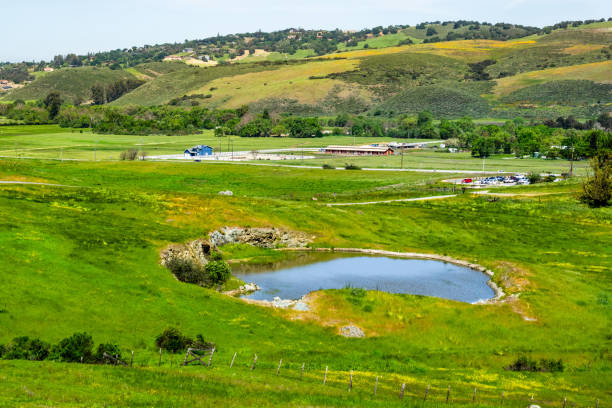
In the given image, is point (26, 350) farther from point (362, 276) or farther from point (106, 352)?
point (362, 276)

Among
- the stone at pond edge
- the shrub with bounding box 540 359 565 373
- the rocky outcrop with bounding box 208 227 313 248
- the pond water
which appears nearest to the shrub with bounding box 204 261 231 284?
the pond water

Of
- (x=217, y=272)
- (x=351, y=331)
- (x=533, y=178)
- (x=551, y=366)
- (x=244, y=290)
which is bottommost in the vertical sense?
(x=551, y=366)

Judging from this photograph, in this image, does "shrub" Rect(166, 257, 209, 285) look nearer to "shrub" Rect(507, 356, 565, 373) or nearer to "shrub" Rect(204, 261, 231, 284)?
"shrub" Rect(204, 261, 231, 284)

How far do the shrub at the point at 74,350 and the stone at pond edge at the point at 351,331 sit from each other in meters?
23.7

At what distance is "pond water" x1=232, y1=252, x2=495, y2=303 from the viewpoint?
74.6 meters

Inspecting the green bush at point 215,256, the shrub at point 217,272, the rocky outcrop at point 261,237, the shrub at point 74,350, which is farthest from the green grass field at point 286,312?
the shrub at point 217,272

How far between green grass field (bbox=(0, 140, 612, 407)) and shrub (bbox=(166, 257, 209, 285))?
2207mm

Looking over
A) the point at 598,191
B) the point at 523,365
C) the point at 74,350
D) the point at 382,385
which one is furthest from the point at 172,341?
the point at 598,191

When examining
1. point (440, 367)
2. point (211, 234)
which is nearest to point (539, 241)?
point (211, 234)

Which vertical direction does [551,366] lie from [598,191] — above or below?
below

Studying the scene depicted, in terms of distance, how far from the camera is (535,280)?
74.2 meters

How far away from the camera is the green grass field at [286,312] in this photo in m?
35.9

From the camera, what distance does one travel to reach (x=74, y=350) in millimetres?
39906

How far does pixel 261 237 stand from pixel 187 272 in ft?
86.1
